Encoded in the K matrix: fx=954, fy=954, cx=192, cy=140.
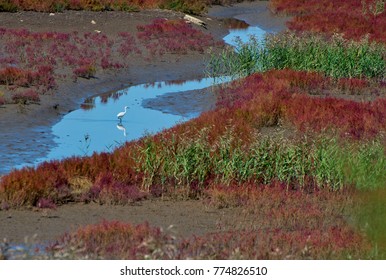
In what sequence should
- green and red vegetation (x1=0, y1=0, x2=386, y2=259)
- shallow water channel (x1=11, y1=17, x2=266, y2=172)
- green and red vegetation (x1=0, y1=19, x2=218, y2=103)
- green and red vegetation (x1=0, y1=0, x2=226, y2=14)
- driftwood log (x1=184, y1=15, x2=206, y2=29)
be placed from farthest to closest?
driftwood log (x1=184, y1=15, x2=206, y2=29)
green and red vegetation (x1=0, y1=0, x2=226, y2=14)
green and red vegetation (x1=0, y1=19, x2=218, y2=103)
shallow water channel (x1=11, y1=17, x2=266, y2=172)
green and red vegetation (x1=0, y1=0, x2=386, y2=259)

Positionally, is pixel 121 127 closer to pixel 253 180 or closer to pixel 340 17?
pixel 253 180

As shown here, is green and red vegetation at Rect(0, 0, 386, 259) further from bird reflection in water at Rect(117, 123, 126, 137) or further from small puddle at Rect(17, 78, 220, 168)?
bird reflection in water at Rect(117, 123, 126, 137)

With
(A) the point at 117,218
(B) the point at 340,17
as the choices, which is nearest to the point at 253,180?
(A) the point at 117,218

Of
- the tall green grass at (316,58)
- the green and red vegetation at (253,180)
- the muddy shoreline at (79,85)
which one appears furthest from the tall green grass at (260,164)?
the tall green grass at (316,58)

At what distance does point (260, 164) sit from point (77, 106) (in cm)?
1005

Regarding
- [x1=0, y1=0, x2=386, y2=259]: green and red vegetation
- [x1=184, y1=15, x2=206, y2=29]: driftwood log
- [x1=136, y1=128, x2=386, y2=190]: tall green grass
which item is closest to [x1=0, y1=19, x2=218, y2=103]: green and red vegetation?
[x1=0, y1=0, x2=386, y2=259]: green and red vegetation

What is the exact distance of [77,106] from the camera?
24.0 m

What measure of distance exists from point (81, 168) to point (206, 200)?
2165 mm

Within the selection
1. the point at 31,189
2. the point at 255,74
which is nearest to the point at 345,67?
the point at 255,74

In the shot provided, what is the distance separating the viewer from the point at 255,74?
25766 millimetres

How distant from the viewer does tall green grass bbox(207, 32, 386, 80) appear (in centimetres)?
2597

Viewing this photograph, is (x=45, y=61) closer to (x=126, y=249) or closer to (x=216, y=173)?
(x=216, y=173)

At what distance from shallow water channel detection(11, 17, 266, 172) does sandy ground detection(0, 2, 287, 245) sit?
0.95ft

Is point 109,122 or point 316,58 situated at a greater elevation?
point 316,58
